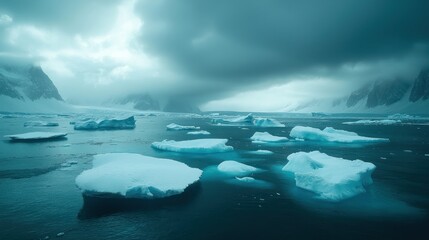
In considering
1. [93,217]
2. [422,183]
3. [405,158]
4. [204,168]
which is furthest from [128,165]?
[405,158]

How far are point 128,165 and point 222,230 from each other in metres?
7.86

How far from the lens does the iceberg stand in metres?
55.6

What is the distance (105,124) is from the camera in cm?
5950

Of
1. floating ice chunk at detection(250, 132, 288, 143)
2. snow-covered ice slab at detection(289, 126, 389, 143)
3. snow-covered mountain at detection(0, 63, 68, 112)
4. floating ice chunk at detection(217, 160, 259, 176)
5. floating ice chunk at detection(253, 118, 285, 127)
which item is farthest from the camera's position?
snow-covered mountain at detection(0, 63, 68, 112)

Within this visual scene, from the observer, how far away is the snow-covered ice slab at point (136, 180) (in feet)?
43.4

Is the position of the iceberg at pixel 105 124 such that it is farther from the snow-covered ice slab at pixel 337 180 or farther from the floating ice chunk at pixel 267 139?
the snow-covered ice slab at pixel 337 180

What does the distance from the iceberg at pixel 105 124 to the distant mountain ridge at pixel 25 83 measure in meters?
111

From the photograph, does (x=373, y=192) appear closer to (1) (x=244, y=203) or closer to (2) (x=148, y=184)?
(1) (x=244, y=203)

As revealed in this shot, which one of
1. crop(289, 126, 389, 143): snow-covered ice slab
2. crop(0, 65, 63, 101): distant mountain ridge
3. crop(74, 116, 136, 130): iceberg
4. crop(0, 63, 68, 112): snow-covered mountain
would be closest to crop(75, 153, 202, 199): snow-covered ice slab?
crop(289, 126, 389, 143): snow-covered ice slab

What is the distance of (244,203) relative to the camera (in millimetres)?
13547

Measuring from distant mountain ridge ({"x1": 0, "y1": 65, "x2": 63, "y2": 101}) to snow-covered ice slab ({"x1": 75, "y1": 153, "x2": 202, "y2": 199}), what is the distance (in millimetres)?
156279

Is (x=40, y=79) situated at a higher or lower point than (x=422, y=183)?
higher

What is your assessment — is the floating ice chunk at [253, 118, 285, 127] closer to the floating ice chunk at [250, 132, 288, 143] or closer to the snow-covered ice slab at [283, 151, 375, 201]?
the floating ice chunk at [250, 132, 288, 143]

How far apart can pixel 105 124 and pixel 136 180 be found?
→ 4930 cm
